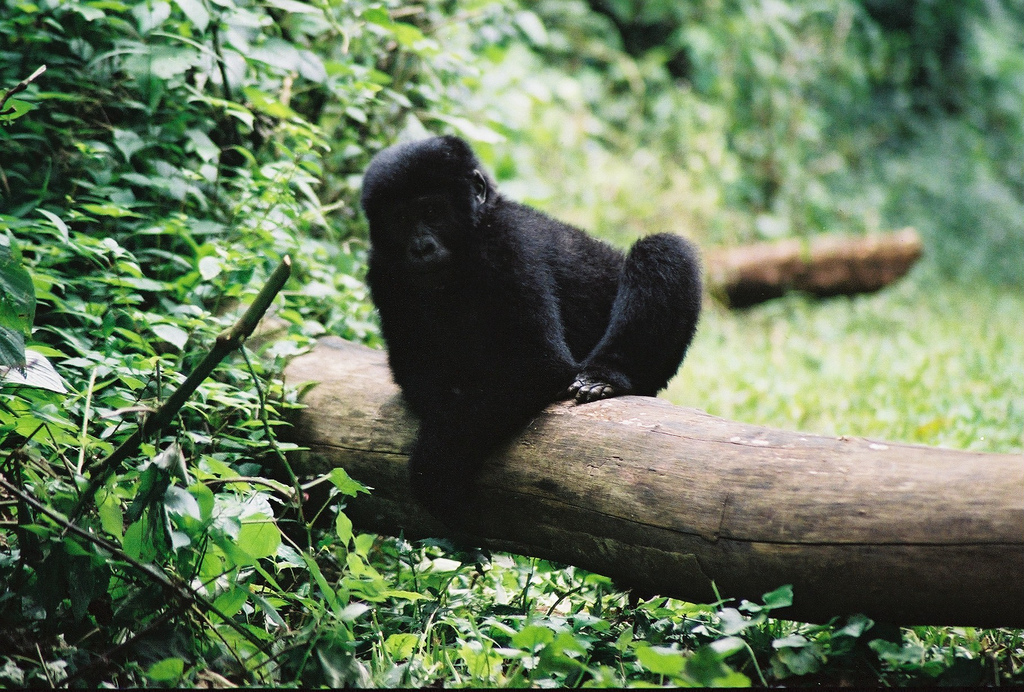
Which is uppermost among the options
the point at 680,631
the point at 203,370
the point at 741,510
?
the point at 203,370

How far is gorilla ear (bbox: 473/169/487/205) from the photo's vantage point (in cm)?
400

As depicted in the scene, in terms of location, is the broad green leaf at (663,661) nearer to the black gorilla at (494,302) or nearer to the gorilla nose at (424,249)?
the black gorilla at (494,302)

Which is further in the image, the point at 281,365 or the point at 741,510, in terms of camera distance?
the point at 281,365

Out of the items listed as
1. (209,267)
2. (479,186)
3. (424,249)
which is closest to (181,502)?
(209,267)

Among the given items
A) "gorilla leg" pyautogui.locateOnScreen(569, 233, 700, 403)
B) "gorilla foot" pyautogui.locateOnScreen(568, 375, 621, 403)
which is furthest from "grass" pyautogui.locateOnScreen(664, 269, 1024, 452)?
"gorilla foot" pyautogui.locateOnScreen(568, 375, 621, 403)

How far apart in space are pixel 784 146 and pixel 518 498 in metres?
9.15

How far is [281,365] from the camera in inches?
148

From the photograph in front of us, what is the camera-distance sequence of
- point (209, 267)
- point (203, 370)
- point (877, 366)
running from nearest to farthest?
point (203, 370) → point (209, 267) → point (877, 366)

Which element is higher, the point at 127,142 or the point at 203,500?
the point at 127,142

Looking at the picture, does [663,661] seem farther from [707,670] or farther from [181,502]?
[181,502]

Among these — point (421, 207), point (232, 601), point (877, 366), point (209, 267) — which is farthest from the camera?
point (877, 366)

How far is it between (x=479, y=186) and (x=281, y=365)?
1.31 metres

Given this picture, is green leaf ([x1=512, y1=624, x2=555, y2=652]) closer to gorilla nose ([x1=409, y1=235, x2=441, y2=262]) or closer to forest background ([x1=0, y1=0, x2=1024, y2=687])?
forest background ([x1=0, y1=0, x2=1024, y2=687])

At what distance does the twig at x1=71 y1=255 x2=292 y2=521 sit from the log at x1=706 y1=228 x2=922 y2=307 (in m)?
7.19
